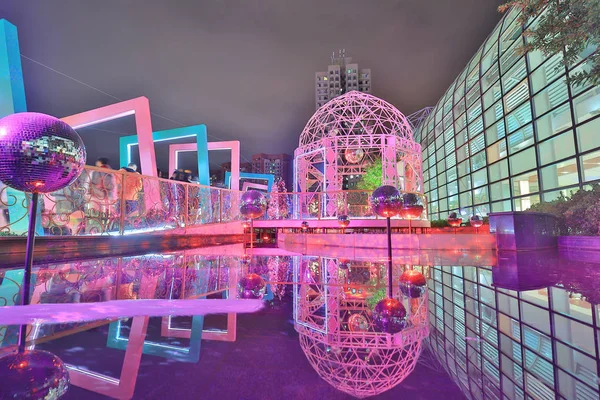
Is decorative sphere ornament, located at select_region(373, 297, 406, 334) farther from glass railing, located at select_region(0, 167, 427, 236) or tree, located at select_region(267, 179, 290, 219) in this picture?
tree, located at select_region(267, 179, 290, 219)

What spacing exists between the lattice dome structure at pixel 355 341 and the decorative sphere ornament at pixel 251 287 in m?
0.37

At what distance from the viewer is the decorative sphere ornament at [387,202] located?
5.71m

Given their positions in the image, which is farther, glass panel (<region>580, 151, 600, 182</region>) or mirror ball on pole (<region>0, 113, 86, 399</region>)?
glass panel (<region>580, 151, 600, 182</region>)

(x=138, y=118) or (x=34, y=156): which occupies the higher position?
(x=138, y=118)

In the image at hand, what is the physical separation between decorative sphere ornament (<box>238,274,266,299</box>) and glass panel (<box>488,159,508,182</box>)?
70.4ft

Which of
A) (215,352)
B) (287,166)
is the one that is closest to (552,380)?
(215,352)

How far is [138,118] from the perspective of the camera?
1116cm

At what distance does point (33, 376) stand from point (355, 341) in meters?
1.26

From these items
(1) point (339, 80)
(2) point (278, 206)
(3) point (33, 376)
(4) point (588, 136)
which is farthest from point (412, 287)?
(1) point (339, 80)

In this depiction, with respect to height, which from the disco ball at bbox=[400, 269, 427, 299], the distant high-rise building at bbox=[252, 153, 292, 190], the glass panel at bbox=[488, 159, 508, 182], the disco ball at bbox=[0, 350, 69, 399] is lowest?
the disco ball at bbox=[400, 269, 427, 299]

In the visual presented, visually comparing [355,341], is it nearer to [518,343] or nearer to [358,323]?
[358,323]

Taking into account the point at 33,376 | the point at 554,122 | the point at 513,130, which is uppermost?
the point at 513,130

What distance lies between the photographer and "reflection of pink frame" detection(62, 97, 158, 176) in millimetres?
11148

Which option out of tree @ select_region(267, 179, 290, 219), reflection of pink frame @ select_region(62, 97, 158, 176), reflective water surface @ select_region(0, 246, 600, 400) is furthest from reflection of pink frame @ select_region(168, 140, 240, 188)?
reflective water surface @ select_region(0, 246, 600, 400)
